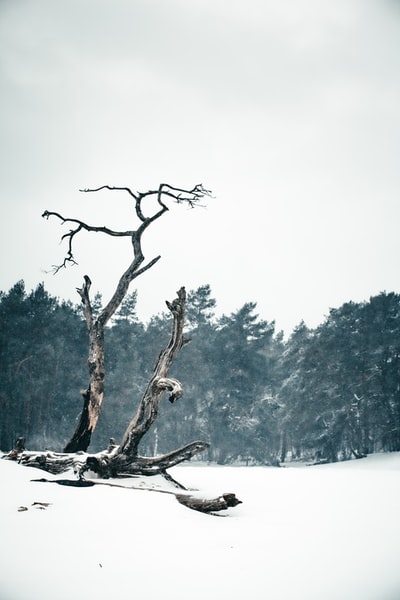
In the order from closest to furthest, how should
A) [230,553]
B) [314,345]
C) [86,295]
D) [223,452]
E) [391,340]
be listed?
[230,553] < [86,295] < [391,340] < [314,345] < [223,452]

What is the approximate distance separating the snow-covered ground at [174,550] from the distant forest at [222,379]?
28098 millimetres

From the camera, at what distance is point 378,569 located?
432 cm

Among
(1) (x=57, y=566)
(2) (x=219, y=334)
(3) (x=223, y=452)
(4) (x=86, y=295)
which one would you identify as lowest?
(3) (x=223, y=452)

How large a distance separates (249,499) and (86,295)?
6813 millimetres

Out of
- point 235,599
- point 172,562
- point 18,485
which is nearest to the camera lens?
point 235,599

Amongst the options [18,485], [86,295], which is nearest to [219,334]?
A: [86,295]

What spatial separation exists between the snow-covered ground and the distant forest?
28.1m

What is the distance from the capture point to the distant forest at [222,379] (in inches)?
1335

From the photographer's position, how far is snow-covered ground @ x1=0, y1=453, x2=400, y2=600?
12.0ft

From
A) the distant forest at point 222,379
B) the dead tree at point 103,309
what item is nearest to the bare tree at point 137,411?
the dead tree at point 103,309

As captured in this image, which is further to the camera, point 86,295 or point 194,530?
point 86,295

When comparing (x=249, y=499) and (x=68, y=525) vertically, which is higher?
(x=68, y=525)

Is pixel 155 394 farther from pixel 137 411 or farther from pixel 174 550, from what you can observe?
pixel 174 550

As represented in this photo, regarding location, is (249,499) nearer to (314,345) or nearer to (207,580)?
(207,580)
